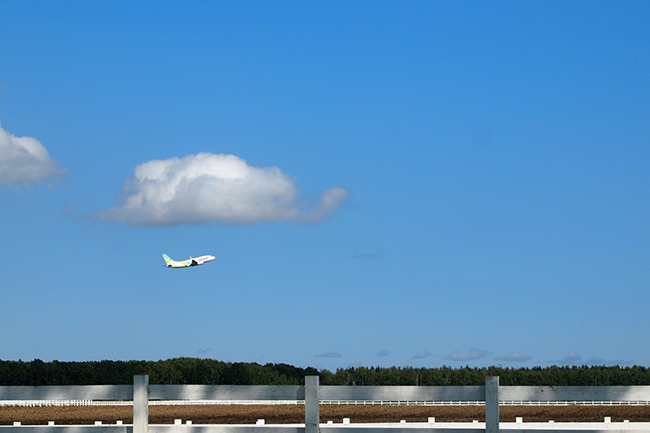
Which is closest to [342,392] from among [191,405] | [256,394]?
[256,394]

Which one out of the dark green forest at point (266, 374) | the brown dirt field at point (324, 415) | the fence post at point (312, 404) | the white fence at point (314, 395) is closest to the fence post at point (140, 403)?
the white fence at point (314, 395)

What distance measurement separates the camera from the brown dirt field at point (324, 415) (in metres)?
38.7

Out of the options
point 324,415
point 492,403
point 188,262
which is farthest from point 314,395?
point 188,262

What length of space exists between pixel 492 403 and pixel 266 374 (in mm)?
104050

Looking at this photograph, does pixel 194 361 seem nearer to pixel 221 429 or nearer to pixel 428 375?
pixel 428 375

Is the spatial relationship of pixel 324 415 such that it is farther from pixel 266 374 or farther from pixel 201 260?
pixel 266 374

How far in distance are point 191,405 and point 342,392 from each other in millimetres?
45186

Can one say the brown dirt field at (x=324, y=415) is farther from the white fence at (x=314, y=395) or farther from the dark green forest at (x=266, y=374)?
the dark green forest at (x=266, y=374)

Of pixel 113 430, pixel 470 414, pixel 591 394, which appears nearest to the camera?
pixel 591 394

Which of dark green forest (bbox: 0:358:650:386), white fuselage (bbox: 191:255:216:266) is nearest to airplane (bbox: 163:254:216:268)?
white fuselage (bbox: 191:255:216:266)

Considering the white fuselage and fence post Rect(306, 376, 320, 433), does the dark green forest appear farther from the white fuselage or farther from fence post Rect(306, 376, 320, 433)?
fence post Rect(306, 376, 320, 433)

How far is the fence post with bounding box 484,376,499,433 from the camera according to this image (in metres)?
9.79

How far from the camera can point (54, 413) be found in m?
44.4

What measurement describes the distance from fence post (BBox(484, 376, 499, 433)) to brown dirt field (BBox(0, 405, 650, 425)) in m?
28.5
